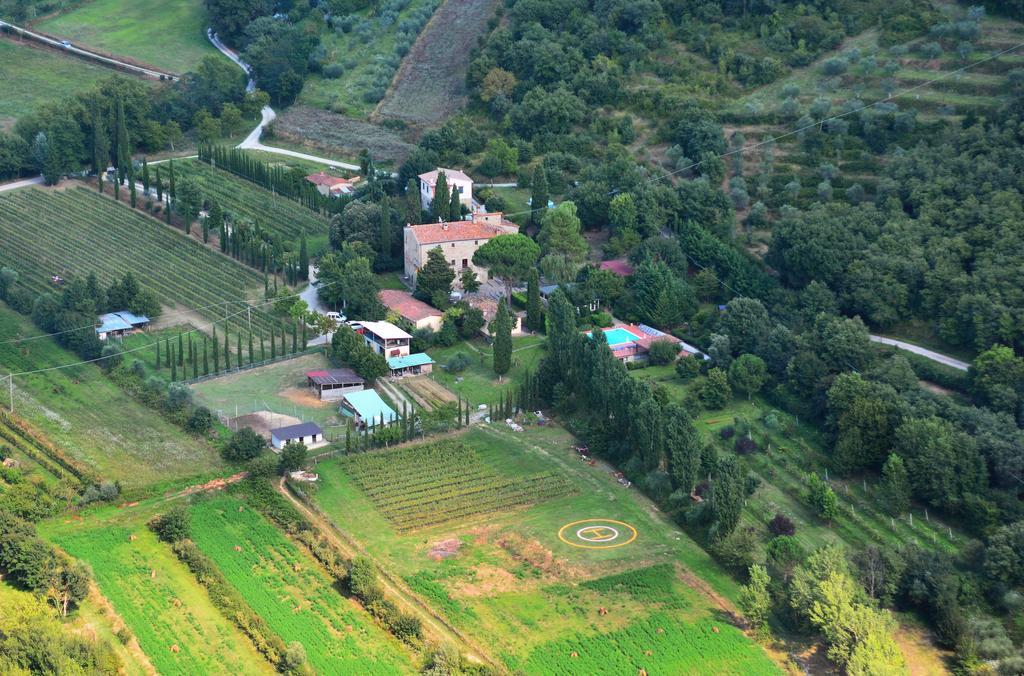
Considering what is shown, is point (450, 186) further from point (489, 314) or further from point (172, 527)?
point (172, 527)

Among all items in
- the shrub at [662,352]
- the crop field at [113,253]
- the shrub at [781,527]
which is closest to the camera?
the shrub at [781,527]

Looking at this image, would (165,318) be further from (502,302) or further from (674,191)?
(674,191)

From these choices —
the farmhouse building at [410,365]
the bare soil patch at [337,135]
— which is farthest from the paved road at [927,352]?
the bare soil patch at [337,135]

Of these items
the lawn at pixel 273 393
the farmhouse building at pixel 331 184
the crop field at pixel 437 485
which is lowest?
the lawn at pixel 273 393

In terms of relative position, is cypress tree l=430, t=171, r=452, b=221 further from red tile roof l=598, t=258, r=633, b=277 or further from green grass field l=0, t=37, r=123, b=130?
green grass field l=0, t=37, r=123, b=130

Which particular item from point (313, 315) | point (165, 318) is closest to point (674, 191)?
point (313, 315)

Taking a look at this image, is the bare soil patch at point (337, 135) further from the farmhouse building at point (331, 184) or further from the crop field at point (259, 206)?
the crop field at point (259, 206)
